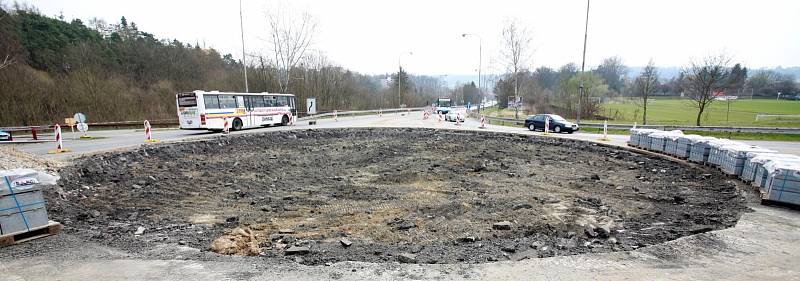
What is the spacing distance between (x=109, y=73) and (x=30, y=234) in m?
42.0

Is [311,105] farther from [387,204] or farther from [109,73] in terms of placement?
[387,204]

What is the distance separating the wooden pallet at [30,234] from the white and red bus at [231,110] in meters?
16.3

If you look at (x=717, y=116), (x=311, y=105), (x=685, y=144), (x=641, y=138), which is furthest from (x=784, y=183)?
(x=717, y=116)

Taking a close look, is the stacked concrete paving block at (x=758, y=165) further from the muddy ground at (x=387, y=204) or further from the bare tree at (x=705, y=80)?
the bare tree at (x=705, y=80)

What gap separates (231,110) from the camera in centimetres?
2328

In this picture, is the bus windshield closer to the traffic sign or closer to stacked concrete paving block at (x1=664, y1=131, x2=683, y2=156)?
the traffic sign

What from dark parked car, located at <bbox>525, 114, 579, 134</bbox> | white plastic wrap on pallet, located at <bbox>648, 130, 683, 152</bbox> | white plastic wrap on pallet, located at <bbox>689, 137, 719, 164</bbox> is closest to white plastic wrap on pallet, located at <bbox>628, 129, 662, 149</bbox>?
white plastic wrap on pallet, located at <bbox>648, 130, 683, 152</bbox>

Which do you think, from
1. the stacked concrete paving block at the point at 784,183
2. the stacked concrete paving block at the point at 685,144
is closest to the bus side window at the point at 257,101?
the stacked concrete paving block at the point at 685,144

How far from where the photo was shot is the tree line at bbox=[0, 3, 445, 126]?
3009 centimetres

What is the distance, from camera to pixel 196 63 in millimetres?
47062

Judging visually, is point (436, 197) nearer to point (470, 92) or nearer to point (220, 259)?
point (220, 259)

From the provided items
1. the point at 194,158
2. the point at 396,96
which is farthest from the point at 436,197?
the point at 396,96

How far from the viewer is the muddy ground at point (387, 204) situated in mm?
5992

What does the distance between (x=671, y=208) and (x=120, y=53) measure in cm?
5308
